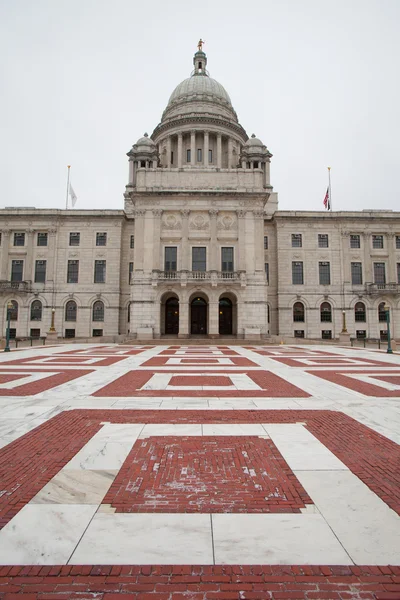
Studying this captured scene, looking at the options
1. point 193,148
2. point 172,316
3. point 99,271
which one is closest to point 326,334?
point 172,316

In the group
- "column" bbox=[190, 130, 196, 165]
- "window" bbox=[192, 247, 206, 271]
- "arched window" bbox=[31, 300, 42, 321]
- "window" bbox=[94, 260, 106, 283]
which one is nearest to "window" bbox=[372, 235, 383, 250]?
"window" bbox=[192, 247, 206, 271]

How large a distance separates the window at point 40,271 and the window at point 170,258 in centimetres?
1888

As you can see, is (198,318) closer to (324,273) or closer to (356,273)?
(324,273)

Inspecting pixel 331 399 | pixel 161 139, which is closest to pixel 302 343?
pixel 331 399

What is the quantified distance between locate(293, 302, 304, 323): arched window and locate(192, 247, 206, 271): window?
15.3 m

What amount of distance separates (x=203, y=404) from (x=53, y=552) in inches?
204

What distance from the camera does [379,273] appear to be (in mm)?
47750

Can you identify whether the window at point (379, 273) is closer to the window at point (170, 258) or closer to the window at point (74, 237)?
the window at point (170, 258)

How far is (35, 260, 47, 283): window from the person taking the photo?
1869 inches

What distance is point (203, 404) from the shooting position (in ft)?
25.9

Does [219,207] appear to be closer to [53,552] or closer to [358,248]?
[358,248]

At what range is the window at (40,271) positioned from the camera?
4747 centimetres

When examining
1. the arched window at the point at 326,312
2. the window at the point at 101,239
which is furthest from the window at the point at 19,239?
the arched window at the point at 326,312

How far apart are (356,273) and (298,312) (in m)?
9.92
